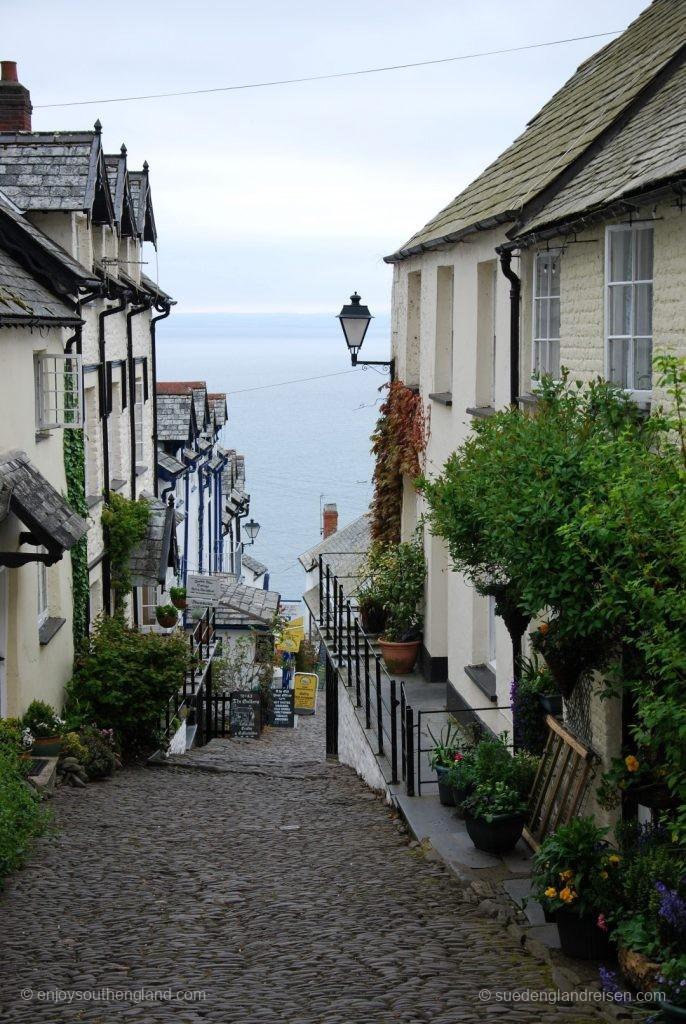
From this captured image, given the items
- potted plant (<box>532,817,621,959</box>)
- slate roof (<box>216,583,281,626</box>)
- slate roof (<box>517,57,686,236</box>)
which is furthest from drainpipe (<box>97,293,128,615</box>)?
slate roof (<box>216,583,281,626</box>)

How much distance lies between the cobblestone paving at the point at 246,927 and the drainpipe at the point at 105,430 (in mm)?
7039

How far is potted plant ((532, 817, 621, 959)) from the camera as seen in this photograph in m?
A: 7.08

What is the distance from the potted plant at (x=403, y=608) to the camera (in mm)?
17172

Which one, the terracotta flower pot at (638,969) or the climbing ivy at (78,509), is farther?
the climbing ivy at (78,509)

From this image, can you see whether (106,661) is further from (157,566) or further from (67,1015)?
(67,1015)

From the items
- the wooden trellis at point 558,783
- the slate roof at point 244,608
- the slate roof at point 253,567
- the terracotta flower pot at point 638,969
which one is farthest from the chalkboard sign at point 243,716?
the slate roof at point 253,567

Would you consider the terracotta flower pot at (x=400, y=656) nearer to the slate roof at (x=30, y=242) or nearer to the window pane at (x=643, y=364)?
the slate roof at (x=30, y=242)

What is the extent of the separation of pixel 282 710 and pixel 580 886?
22.8m

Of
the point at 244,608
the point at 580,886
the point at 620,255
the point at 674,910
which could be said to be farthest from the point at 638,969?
the point at 244,608

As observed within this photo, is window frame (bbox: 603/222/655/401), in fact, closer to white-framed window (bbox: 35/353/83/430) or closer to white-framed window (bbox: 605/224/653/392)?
white-framed window (bbox: 605/224/653/392)

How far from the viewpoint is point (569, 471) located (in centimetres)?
728

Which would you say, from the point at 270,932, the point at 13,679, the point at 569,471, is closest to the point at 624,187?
the point at 569,471

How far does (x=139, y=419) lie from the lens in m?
23.8

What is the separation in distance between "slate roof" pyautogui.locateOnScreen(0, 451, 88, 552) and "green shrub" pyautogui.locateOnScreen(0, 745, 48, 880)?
92.6 inches
